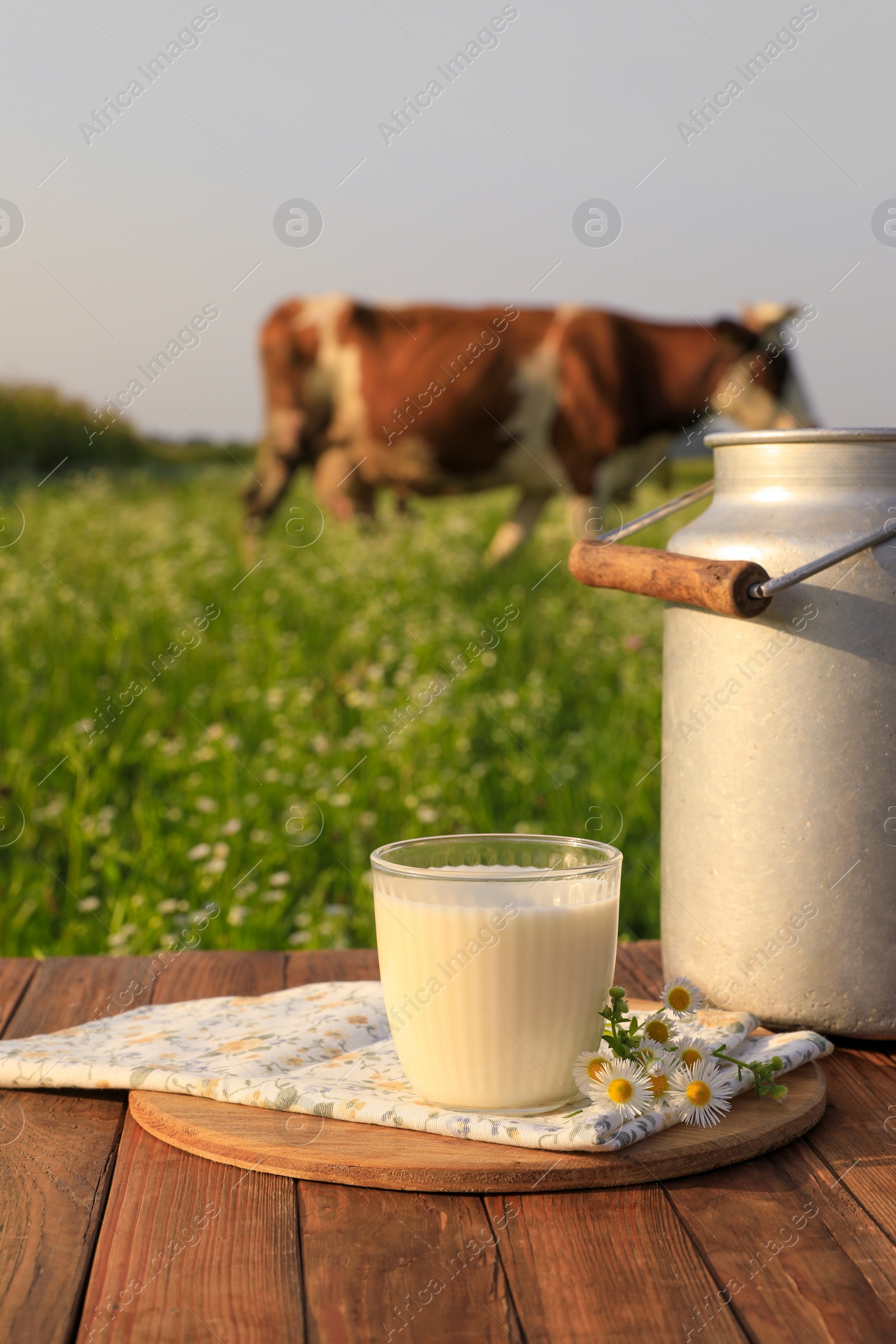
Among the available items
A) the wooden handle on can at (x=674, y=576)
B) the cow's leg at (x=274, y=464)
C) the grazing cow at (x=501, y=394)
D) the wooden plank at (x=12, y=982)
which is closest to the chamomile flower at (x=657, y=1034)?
the wooden handle on can at (x=674, y=576)

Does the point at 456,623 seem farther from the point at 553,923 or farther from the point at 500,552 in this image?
the point at 553,923

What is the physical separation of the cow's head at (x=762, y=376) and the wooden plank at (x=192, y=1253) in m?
5.01

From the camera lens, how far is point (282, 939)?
8.04ft

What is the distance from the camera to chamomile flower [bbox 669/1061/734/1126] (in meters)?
0.93

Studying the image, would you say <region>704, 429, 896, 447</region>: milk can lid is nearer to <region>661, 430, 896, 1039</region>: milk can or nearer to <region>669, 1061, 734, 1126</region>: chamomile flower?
<region>661, 430, 896, 1039</region>: milk can

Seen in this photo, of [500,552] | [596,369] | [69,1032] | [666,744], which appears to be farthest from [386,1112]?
[596,369]

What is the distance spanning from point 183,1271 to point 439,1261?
0.52ft

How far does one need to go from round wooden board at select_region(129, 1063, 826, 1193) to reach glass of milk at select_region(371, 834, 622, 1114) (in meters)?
0.06

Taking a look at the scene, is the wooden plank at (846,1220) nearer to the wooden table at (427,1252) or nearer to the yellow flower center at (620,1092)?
the wooden table at (427,1252)

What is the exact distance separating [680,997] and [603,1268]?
14.2 inches

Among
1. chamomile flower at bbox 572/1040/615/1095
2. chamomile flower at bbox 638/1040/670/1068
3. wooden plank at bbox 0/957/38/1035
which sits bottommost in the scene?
wooden plank at bbox 0/957/38/1035

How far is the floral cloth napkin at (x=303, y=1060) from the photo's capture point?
90cm

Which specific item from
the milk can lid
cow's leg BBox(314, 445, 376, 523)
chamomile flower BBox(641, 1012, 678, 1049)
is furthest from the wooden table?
cow's leg BBox(314, 445, 376, 523)

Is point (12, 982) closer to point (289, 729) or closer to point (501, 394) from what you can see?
point (289, 729)
